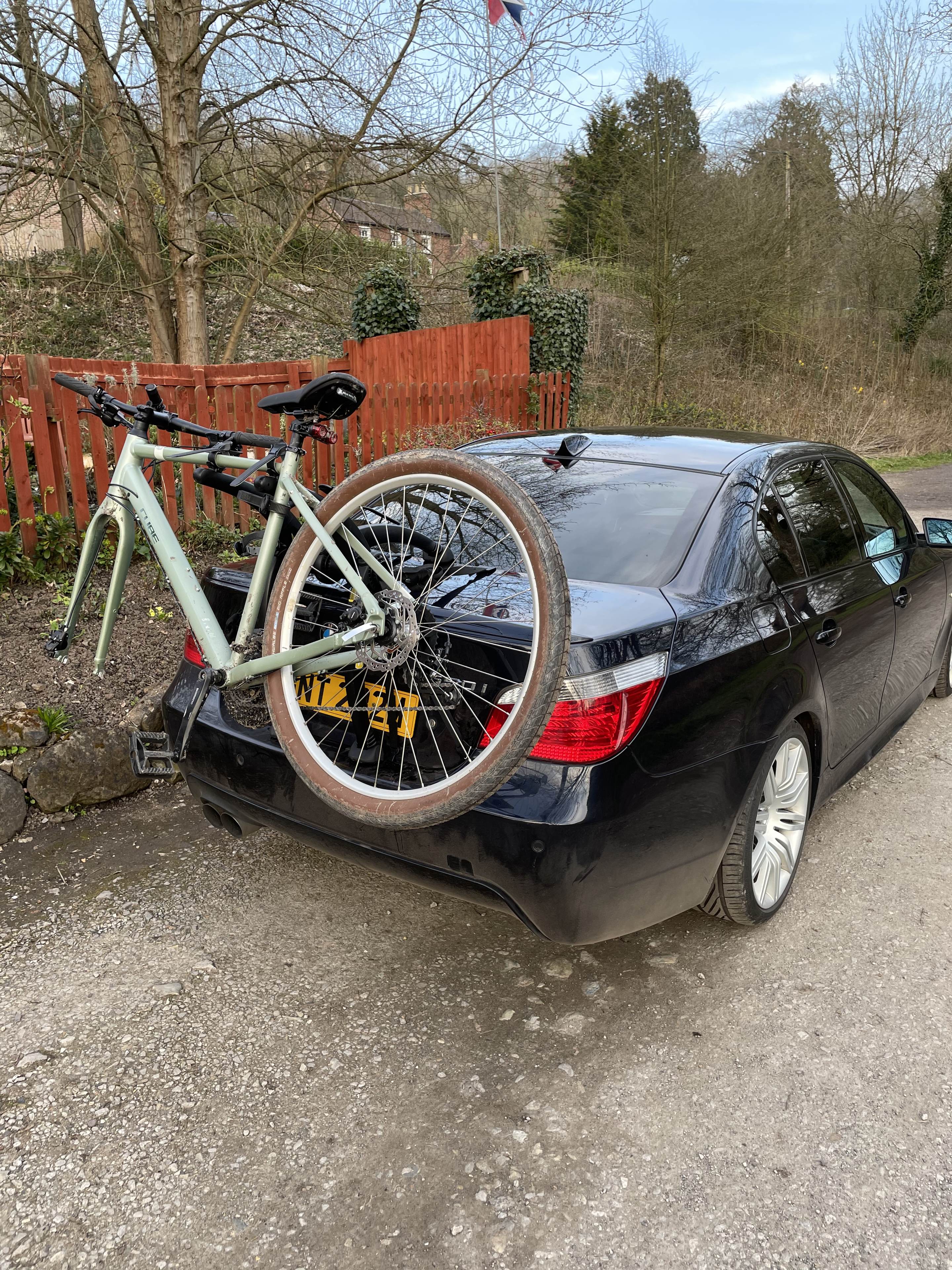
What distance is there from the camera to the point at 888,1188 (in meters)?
1.92

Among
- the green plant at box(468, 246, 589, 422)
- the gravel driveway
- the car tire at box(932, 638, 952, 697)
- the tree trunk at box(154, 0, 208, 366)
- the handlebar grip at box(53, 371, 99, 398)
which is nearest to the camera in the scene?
the gravel driveway

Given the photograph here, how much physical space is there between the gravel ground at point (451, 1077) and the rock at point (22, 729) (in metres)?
0.57

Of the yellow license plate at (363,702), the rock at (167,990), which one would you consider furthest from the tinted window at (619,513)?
the rock at (167,990)

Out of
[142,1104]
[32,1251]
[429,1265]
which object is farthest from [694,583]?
[32,1251]

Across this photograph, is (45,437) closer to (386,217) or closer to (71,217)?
(386,217)

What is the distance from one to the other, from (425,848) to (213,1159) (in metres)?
0.83

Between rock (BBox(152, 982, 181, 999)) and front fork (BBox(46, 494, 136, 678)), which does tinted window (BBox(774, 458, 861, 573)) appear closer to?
front fork (BBox(46, 494, 136, 678))

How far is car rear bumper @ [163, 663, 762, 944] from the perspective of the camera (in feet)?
7.00

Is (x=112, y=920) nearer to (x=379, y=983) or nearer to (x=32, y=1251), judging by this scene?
(x=379, y=983)

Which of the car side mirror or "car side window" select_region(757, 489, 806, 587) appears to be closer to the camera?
"car side window" select_region(757, 489, 806, 587)

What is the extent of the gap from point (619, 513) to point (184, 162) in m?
9.25

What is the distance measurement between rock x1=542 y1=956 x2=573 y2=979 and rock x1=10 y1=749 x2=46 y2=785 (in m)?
2.24

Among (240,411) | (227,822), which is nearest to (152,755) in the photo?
(227,822)

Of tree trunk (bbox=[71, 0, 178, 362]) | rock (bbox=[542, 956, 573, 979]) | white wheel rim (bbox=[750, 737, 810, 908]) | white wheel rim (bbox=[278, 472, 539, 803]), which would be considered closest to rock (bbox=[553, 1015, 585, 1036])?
rock (bbox=[542, 956, 573, 979])
